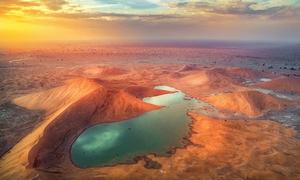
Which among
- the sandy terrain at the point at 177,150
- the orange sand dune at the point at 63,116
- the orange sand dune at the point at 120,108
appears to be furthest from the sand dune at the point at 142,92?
the orange sand dune at the point at 120,108

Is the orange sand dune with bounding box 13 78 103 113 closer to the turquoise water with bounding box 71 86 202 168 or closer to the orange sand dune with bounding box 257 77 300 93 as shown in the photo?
the turquoise water with bounding box 71 86 202 168

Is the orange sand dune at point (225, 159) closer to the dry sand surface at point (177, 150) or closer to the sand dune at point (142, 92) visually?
the dry sand surface at point (177, 150)

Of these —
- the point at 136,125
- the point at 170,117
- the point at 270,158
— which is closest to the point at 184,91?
the point at 170,117

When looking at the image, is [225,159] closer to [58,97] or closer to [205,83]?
[58,97]

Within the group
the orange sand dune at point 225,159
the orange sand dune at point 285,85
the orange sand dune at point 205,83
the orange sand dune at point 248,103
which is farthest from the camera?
the orange sand dune at point 285,85

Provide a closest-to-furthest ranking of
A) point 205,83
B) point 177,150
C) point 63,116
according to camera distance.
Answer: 1. point 177,150
2. point 63,116
3. point 205,83

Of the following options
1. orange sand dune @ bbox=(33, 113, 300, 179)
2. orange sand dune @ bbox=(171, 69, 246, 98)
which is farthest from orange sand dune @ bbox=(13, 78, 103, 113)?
orange sand dune @ bbox=(171, 69, 246, 98)

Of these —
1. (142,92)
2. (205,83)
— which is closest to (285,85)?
(205,83)
